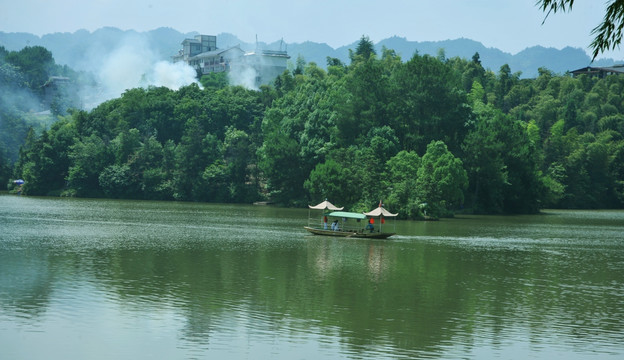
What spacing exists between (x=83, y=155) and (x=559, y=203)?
267ft

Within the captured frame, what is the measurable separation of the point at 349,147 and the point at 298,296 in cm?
7171

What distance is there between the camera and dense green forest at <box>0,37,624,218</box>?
321ft

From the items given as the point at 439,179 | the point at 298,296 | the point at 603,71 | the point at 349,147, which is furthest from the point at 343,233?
the point at 603,71

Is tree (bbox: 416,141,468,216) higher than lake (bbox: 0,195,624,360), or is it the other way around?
tree (bbox: 416,141,468,216)

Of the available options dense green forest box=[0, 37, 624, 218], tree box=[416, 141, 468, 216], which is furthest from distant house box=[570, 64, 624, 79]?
tree box=[416, 141, 468, 216]

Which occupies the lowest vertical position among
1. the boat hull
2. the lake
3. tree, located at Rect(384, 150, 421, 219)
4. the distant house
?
the lake

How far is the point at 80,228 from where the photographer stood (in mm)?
64125

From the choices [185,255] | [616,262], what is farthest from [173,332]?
[616,262]

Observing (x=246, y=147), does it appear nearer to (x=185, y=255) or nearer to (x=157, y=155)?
(x=157, y=155)

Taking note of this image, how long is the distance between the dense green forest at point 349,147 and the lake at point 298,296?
34.3m

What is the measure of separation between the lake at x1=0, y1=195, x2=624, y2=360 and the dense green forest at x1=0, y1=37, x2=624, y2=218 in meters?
34.3

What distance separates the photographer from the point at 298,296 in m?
34.1

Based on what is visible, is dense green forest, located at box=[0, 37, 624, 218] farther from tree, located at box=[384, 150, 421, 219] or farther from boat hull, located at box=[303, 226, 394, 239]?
boat hull, located at box=[303, 226, 394, 239]

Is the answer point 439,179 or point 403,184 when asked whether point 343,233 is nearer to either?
point 403,184
